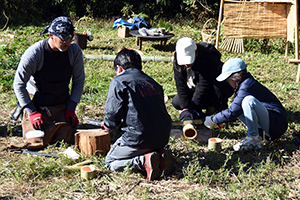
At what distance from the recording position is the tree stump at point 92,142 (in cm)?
379

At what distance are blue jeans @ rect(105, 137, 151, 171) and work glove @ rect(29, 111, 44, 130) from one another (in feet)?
3.38

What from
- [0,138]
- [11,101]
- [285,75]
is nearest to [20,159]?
[0,138]

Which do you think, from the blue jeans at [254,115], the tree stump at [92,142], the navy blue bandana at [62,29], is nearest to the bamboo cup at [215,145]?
the blue jeans at [254,115]

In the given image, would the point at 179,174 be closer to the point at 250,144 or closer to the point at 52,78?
the point at 250,144

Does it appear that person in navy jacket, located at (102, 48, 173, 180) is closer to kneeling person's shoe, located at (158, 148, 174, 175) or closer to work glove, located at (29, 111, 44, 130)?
kneeling person's shoe, located at (158, 148, 174, 175)

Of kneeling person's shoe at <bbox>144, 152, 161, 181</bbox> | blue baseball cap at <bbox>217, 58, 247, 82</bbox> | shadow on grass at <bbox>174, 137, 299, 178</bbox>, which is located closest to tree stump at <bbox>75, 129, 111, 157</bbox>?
kneeling person's shoe at <bbox>144, 152, 161, 181</bbox>

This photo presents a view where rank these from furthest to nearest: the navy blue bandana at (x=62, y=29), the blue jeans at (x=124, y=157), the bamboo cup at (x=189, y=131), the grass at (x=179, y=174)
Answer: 1. the bamboo cup at (x=189, y=131)
2. the navy blue bandana at (x=62, y=29)
3. the blue jeans at (x=124, y=157)
4. the grass at (x=179, y=174)

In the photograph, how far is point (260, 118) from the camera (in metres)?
4.04

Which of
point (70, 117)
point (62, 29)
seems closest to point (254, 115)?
point (70, 117)

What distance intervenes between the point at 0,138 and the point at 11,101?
1.33 metres

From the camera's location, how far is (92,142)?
149 inches

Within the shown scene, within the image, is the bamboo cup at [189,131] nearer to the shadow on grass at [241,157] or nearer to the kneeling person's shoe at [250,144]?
the shadow on grass at [241,157]

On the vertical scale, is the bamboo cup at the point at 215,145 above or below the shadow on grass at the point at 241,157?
above

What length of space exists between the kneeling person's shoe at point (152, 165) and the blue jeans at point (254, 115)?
131 centimetres
